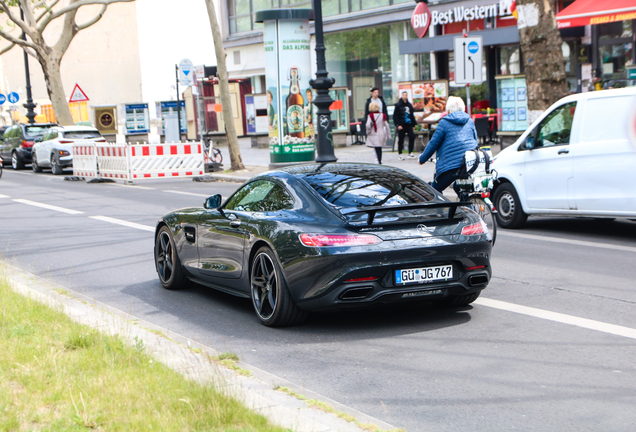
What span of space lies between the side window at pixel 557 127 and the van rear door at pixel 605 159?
0.79 ft

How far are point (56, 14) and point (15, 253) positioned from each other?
2988 centimetres

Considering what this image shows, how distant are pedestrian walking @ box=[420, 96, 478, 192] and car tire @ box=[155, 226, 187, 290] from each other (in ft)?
11.2

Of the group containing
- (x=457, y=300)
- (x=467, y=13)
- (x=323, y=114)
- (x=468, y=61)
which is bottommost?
(x=457, y=300)

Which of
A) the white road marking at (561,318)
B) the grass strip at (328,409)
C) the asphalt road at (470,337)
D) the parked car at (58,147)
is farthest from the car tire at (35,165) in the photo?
the grass strip at (328,409)

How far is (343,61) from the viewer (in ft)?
116

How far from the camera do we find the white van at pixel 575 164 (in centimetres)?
1027

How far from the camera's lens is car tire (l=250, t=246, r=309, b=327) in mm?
6523

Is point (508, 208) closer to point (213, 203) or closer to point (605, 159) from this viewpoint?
point (605, 159)

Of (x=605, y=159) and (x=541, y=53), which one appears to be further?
(x=541, y=53)

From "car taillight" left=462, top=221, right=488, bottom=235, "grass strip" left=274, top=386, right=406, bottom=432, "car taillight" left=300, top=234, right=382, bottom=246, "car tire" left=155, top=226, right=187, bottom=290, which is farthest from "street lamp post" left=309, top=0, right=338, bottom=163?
"grass strip" left=274, top=386, right=406, bottom=432

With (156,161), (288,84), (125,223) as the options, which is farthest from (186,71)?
(125,223)

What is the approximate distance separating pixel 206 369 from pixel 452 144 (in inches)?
231

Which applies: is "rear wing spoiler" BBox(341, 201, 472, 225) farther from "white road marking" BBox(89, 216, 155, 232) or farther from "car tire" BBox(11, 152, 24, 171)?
"car tire" BBox(11, 152, 24, 171)

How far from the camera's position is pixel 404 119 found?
23.4m
